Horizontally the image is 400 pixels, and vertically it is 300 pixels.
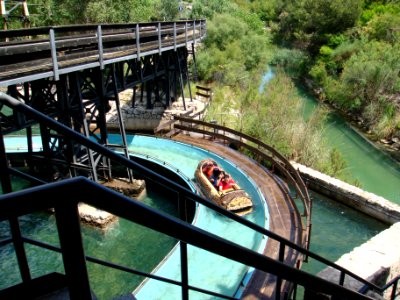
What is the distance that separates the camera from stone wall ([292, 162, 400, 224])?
12.5 meters

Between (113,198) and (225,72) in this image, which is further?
(225,72)

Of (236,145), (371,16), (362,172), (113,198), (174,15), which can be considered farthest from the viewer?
(174,15)

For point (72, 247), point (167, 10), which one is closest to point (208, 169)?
point (72, 247)

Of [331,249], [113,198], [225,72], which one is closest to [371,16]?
[225,72]

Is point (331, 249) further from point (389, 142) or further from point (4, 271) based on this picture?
point (389, 142)

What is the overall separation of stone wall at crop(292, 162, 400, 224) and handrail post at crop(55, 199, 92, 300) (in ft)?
42.8

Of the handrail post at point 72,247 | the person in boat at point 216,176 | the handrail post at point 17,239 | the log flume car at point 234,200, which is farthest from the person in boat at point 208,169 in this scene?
the handrail post at point 72,247

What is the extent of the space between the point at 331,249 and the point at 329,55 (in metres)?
23.4

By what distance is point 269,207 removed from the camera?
35.0 feet

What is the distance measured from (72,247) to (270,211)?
32.2ft

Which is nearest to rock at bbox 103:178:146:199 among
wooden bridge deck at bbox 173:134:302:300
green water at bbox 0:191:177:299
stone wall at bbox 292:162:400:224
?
green water at bbox 0:191:177:299

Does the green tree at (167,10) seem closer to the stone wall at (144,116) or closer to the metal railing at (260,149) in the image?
the stone wall at (144,116)

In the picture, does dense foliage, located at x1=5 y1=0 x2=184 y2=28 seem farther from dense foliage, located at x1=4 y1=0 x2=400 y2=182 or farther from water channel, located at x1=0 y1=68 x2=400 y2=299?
water channel, located at x1=0 y1=68 x2=400 y2=299

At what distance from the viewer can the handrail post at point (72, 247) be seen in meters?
1.03
